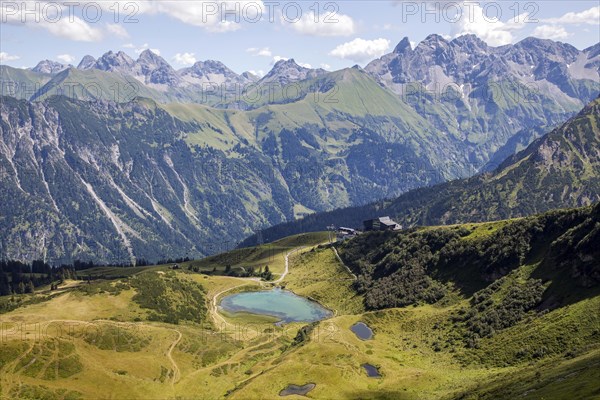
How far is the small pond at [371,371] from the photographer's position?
13762cm

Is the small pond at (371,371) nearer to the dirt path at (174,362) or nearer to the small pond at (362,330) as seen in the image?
the small pond at (362,330)

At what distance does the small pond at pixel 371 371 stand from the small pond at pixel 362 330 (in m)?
20.4

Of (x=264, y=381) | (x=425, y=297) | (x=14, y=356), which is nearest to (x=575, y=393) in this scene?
(x=264, y=381)

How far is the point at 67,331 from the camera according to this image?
512 ft

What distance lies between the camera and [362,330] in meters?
170

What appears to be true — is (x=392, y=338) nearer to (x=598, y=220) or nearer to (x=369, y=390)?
(x=369, y=390)

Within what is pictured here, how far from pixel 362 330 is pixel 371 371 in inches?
1175

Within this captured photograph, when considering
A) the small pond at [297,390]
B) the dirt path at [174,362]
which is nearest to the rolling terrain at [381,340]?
the dirt path at [174,362]

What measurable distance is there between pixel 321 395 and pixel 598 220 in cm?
9406

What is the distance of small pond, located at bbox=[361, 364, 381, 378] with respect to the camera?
137625mm

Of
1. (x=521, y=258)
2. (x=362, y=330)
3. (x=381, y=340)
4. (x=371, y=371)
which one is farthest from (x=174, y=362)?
(x=521, y=258)

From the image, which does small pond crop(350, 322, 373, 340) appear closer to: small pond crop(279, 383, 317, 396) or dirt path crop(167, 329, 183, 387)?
small pond crop(279, 383, 317, 396)

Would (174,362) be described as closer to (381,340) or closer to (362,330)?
(362,330)

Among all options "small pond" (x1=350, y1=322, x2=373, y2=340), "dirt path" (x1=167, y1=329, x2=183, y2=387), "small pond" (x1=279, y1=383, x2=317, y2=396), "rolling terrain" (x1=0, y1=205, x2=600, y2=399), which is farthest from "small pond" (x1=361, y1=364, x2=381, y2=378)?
"dirt path" (x1=167, y1=329, x2=183, y2=387)
